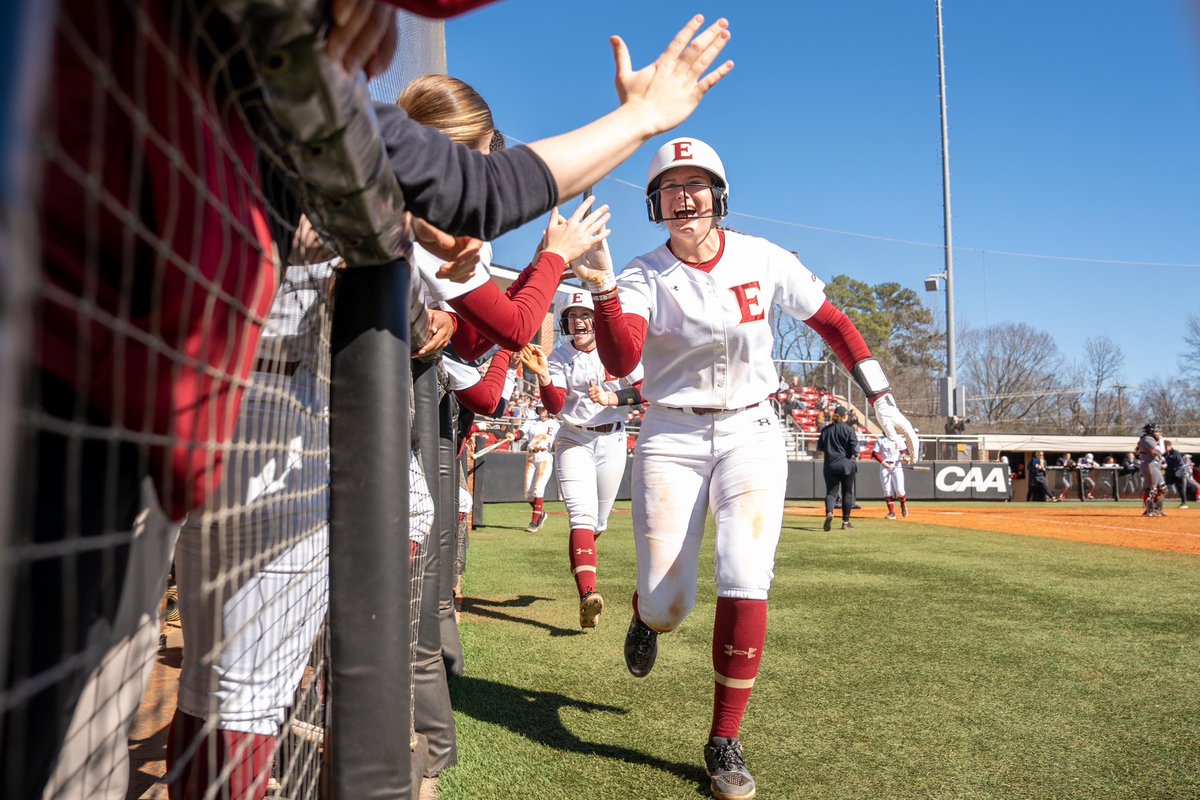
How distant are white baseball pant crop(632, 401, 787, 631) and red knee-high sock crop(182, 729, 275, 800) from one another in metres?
2.03

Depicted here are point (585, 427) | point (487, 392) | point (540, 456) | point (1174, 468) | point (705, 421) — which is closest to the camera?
point (705, 421)

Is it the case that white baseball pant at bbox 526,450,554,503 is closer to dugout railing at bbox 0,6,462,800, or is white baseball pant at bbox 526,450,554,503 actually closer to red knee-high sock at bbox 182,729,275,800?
red knee-high sock at bbox 182,729,275,800

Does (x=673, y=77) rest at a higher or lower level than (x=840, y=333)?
higher

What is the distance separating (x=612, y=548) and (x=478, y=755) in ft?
25.2

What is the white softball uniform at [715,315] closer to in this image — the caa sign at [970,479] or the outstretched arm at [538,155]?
the outstretched arm at [538,155]

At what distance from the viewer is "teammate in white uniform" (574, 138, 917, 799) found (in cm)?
348

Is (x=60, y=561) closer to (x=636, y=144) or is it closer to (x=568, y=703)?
(x=636, y=144)

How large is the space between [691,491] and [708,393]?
41 cm

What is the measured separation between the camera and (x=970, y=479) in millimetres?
29156

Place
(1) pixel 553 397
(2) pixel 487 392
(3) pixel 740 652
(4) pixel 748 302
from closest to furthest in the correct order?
(3) pixel 740 652 → (4) pixel 748 302 → (2) pixel 487 392 → (1) pixel 553 397

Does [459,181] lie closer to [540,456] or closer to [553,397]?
[553,397]

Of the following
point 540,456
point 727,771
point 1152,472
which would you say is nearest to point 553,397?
point 727,771

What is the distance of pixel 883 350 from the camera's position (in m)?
57.6

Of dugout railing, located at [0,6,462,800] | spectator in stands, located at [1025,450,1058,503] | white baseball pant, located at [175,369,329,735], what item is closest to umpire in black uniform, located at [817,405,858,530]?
white baseball pant, located at [175,369,329,735]
